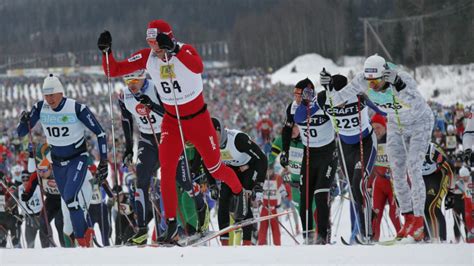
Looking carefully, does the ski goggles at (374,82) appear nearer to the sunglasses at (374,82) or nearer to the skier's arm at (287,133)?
the sunglasses at (374,82)

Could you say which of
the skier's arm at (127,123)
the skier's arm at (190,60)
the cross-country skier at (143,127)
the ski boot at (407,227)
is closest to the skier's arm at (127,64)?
the skier's arm at (190,60)

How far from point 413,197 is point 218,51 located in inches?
5189

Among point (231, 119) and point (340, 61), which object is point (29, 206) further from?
point (340, 61)

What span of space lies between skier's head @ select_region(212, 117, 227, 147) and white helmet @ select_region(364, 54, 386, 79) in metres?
1.82

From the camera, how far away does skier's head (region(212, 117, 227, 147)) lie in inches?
298

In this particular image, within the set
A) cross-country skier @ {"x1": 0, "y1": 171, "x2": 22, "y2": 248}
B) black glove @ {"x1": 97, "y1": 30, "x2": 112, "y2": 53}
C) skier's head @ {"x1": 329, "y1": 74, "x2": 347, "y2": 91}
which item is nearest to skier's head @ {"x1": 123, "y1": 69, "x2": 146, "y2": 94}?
black glove @ {"x1": 97, "y1": 30, "x2": 112, "y2": 53}

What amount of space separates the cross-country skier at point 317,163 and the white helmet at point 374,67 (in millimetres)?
1133

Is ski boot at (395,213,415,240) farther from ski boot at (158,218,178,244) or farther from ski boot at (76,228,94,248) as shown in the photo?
ski boot at (76,228,94,248)

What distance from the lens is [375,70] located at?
20.9 ft

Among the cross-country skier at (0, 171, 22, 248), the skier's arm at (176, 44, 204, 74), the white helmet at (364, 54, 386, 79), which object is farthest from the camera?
the cross-country skier at (0, 171, 22, 248)

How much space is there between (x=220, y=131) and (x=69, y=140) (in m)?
1.54

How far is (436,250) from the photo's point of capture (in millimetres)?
4832

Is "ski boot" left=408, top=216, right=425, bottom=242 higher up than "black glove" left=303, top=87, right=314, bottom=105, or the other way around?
"black glove" left=303, top=87, right=314, bottom=105

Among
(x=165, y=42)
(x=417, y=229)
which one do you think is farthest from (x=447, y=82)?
(x=165, y=42)
